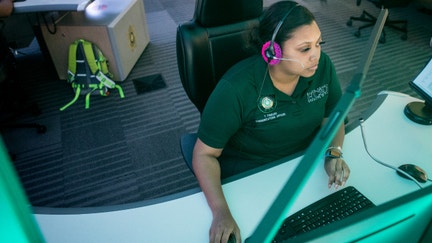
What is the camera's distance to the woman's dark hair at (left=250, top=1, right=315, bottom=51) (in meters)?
1.04

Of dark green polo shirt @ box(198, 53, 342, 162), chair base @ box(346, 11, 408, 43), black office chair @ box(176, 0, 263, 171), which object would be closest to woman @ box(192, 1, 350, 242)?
dark green polo shirt @ box(198, 53, 342, 162)

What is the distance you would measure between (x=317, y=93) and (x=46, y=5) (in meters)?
1.95

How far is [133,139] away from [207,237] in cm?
151

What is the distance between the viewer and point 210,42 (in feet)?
4.15

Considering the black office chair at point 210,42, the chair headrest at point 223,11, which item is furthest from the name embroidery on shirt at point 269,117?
the chair headrest at point 223,11

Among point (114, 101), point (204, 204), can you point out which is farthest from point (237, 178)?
point (114, 101)

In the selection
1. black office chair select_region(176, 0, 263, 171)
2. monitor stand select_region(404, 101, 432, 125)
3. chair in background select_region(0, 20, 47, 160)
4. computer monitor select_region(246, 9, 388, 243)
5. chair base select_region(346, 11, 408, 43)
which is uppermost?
computer monitor select_region(246, 9, 388, 243)

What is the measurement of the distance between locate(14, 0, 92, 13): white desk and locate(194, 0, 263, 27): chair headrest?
4.59ft

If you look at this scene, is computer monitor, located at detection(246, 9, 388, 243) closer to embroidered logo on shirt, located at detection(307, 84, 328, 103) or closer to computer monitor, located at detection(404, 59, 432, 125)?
embroidered logo on shirt, located at detection(307, 84, 328, 103)

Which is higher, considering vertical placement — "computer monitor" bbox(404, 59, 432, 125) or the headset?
the headset

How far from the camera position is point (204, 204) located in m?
0.99

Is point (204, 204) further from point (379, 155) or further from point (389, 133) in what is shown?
point (389, 133)

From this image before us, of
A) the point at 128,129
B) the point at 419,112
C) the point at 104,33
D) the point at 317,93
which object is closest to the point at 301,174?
the point at 317,93

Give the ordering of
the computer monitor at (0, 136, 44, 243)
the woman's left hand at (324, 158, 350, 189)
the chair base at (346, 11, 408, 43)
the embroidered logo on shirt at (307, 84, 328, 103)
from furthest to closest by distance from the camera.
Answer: the chair base at (346, 11, 408, 43), the embroidered logo on shirt at (307, 84, 328, 103), the woman's left hand at (324, 158, 350, 189), the computer monitor at (0, 136, 44, 243)
